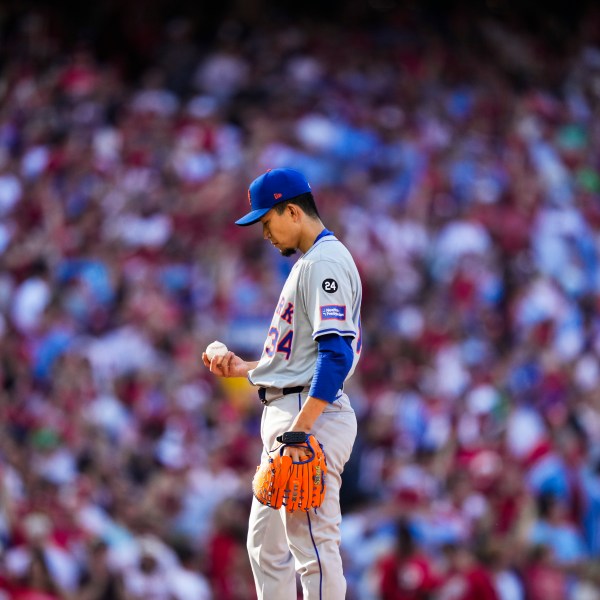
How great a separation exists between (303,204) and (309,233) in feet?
0.34

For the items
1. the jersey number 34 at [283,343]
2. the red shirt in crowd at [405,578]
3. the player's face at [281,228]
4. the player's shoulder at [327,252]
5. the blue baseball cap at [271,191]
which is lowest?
the red shirt in crowd at [405,578]

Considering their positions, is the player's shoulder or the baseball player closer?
the baseball player

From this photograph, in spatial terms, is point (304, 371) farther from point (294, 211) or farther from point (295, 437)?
point (294, 211)

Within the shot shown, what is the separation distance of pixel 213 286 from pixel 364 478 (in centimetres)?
249

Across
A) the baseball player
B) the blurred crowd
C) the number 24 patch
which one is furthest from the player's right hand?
the blurred crowd

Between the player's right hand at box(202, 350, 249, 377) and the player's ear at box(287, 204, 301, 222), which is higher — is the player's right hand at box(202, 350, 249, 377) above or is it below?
below

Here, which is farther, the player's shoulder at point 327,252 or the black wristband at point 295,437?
the player's shoulder at point 327,252

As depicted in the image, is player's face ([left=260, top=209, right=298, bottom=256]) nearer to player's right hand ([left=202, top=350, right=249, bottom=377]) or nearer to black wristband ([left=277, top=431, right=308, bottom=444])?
player's right hand ([left=202, top=350, right=249, bottom=377])

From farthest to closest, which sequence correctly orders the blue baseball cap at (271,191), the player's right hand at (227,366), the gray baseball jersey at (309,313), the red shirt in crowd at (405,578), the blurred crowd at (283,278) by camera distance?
the blurred crowd at (283,278), the red shirt in crowd at (405,578), the player's right hand at (227,366), the blue baseball cap at (271,191), the gray baseball jersey at (309,313)

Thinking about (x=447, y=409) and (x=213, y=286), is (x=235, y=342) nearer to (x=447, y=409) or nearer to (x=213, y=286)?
(x=213, y=286)

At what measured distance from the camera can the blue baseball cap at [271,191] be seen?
3.85m

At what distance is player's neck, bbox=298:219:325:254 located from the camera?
12.9 feet

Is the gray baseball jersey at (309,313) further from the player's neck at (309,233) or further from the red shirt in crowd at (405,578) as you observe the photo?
the red shirt in crowd at (405,578)

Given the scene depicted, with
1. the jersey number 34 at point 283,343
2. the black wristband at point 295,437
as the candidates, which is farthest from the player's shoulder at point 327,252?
the black wristband at point 295,437
